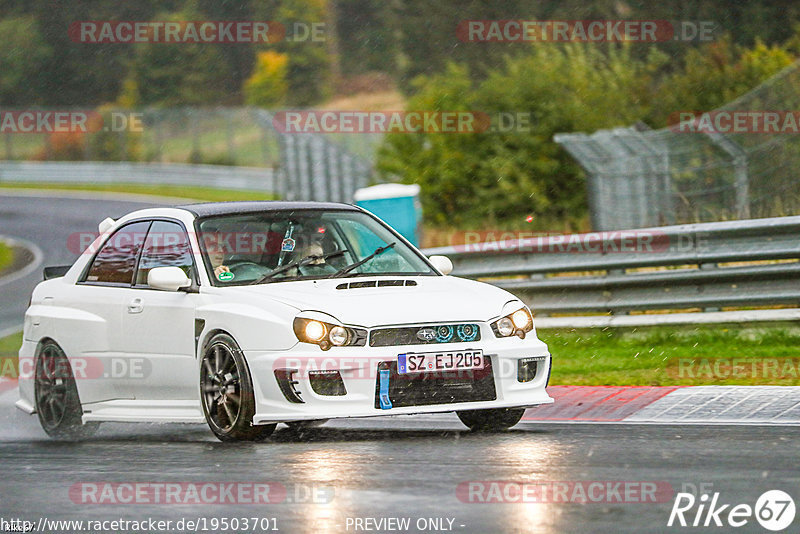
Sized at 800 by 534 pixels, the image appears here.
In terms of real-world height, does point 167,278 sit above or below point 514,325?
above

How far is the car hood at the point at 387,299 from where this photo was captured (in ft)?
27.9

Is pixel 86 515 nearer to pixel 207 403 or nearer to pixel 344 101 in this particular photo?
pixel 207 403

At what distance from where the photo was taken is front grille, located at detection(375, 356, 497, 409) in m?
8.40

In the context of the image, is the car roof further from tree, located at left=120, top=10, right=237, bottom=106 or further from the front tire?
tree, located at left=120, top=10, right=237, bottom=106

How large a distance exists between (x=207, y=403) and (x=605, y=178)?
1137cm

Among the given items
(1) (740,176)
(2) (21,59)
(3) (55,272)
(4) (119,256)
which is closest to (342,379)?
(4) (119,256)

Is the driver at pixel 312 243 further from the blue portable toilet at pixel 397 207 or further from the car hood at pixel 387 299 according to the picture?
the blue portable toilet at pixel 397 207

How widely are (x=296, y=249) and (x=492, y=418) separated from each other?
169 cm

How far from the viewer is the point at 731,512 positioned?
19.9ft

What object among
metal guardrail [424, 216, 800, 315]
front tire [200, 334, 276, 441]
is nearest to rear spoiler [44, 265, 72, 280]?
front tire [200, 334, 276, 441]

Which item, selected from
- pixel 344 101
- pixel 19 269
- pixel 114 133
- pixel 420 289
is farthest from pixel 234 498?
pixel 344 101

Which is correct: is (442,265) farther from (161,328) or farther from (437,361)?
(161,328)

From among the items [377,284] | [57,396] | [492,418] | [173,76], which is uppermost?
[173,76]

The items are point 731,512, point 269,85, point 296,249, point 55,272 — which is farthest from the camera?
point 269,85
